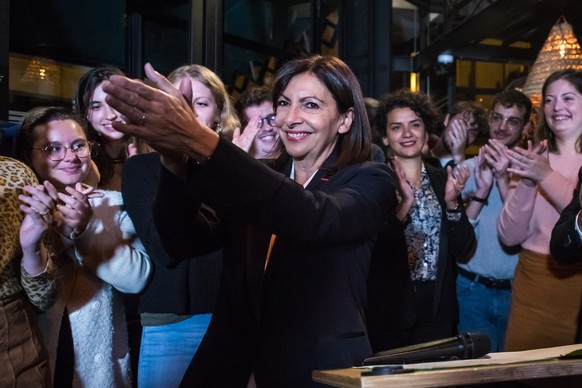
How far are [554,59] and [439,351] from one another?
424cm

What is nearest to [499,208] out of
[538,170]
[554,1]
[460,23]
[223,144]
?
[538,170]

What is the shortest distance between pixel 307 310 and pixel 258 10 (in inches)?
168

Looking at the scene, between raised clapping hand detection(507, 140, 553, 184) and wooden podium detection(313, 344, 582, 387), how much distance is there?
1860 mm

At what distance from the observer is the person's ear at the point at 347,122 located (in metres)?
2.03

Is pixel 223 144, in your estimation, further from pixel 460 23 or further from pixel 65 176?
pixel 460 23

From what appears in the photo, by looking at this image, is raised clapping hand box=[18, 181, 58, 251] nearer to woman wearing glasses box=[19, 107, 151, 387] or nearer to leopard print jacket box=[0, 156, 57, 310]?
leopard print jacket box=[0, 156, 57, 310]

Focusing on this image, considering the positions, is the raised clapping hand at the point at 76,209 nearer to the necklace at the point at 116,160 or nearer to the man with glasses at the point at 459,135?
the necklace at the point at 116,160

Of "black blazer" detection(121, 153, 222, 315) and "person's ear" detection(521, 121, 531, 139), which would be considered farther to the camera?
"person's ear" detection(521, 121, 531, 139)

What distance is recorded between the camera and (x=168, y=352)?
2.58 meters

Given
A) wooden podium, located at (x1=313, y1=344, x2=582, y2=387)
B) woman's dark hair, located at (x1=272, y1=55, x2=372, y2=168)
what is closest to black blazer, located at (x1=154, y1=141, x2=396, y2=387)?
woman's dark hair, located at (x1=272, y1=55, x2=372, y2=168)

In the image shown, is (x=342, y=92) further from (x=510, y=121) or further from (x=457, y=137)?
(x=457, y=137)

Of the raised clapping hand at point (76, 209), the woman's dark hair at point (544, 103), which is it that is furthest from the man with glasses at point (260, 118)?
the woman's dark hair at point (544, 103)

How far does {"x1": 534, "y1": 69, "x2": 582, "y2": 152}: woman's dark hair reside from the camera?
344 centimetres

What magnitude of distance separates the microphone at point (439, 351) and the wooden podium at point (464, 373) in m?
0.05
